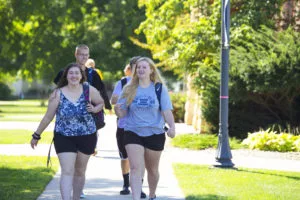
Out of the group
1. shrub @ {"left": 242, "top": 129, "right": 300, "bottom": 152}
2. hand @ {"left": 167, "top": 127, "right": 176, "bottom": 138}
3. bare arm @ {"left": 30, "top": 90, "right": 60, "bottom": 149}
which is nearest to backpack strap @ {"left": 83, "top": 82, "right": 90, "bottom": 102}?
bare arm @ {"left": 30, "top": 90, "right": 60, "bottom": 149}

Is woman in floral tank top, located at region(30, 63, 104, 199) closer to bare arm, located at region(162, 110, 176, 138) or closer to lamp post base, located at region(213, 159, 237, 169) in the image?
bare arm, located at region(162, 110, 176, 138)

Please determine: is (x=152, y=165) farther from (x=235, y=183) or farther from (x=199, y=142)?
(x=199, y=142)

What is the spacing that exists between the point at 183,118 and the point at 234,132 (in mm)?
12984

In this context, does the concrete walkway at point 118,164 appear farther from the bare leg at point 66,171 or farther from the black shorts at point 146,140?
the bare leg at point 66,171

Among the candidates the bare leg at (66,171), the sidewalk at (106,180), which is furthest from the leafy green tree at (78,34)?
the bare leg at (66,171)

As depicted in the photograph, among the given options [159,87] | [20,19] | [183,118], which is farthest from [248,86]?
[20,19]

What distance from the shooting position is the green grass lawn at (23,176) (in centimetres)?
1005

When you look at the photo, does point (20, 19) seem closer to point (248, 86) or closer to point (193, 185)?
point (248, 86)

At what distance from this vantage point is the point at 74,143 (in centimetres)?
816

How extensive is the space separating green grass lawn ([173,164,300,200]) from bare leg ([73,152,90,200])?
1.79 m

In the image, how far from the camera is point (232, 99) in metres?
19.7

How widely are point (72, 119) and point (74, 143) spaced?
0.88ft

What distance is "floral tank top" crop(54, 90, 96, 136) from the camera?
817cm

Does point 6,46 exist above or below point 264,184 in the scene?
above
